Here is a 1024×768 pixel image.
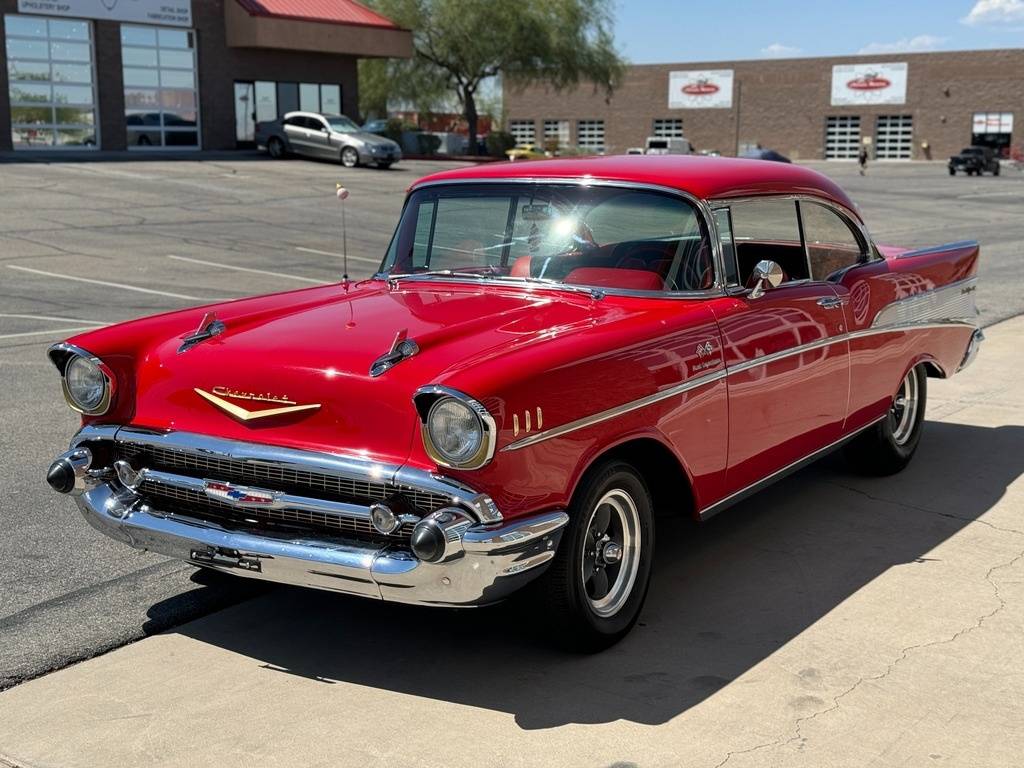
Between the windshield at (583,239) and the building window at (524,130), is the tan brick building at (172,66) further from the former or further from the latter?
the building window at (524,130)

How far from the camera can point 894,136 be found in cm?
7575

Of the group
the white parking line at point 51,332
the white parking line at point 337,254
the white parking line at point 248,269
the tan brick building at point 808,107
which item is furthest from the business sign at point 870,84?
the white parking line at point 51,332

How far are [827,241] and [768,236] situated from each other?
0.56 meters

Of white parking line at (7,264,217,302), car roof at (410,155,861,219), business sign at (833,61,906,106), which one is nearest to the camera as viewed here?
car roof at (410,155,861,219)

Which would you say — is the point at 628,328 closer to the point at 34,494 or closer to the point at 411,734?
the point at 411,734

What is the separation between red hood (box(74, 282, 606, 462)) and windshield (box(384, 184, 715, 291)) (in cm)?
17

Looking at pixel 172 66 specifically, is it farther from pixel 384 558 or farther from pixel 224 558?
pixel 384 558

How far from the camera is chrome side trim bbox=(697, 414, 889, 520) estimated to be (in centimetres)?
465

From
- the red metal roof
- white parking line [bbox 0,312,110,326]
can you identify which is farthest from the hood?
the red metal roof

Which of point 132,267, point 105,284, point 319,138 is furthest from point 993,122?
point 105,284

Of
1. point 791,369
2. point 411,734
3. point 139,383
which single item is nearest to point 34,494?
point 139,383

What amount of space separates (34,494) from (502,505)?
3251 mm

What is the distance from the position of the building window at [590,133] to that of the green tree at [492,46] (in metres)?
33.9

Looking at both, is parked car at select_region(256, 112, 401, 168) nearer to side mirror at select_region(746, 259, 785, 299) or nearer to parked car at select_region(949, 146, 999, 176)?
side mirror at select_region(746, 259, 785, 299)
